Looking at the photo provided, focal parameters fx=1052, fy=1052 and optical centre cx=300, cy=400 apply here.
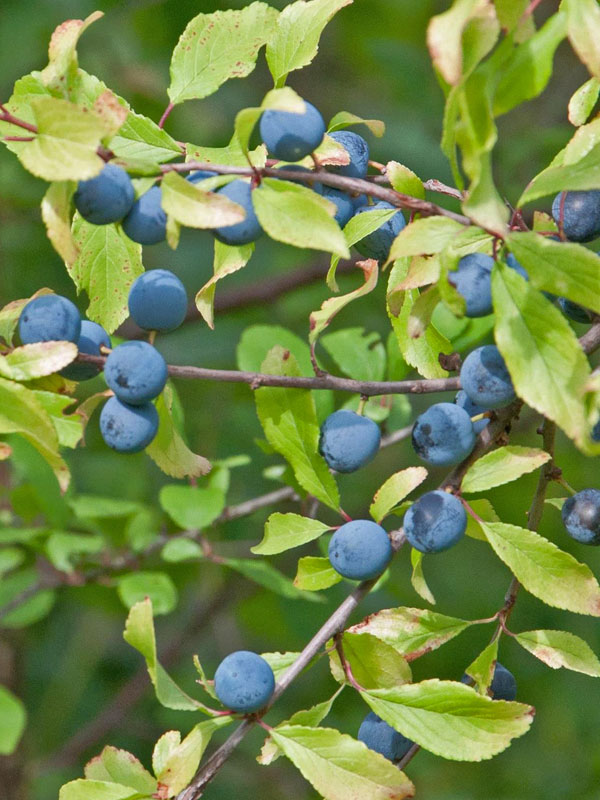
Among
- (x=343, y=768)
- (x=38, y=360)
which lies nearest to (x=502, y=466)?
(x=343, y=768)

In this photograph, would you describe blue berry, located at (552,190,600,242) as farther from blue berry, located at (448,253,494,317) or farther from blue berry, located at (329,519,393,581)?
blue berry, located at (329,519,393,581)

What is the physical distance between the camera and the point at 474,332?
1326mm

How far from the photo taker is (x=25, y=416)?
72 cm

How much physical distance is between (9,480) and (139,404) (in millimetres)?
1199

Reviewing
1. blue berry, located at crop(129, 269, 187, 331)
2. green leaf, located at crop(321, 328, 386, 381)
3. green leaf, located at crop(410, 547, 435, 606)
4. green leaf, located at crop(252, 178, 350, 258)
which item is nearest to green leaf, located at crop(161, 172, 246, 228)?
green leaf, located at crop(252, 178, 350, 258)

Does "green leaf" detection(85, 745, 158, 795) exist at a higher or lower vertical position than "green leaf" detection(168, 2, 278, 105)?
lower

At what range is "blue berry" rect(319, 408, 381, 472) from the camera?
901mm

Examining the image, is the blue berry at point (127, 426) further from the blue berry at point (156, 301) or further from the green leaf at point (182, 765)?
the green leaf at point (182, 765)

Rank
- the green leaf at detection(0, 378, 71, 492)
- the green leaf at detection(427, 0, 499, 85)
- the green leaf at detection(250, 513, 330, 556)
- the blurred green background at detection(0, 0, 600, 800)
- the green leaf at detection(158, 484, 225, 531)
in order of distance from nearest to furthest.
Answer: the green leaf at detection(427, 0, 499, 85) < the green leaf at detection(0, 378, 71, 492) < the green leaf at detection(250, 513, 330, 556) < the green leaf at detection(158, 484, 225, 531) < the blurred green background at detection(0, 0, 600, 800)

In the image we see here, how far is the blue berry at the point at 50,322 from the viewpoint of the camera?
0.79 meters

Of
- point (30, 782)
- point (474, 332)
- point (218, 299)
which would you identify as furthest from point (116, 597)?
point (474, 332)

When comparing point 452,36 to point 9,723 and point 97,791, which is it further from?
point 9,723

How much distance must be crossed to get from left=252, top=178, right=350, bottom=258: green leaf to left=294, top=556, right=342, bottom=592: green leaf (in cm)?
34

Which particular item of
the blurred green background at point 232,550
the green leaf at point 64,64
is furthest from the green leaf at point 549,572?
the blurred green background at point 232,550
